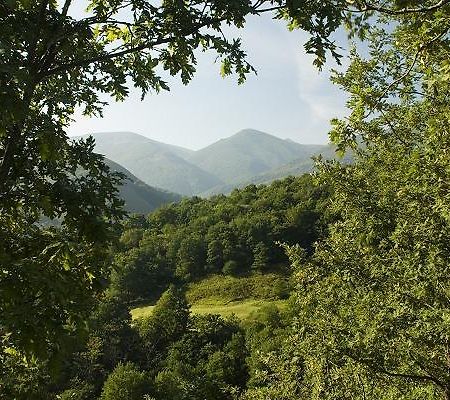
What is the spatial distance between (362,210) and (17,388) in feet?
33.6

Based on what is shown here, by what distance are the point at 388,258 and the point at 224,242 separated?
4360 inches

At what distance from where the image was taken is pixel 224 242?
402ft

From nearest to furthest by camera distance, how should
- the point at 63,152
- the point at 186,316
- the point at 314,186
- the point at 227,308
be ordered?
the point at 63,152 → the point at 314,186 → the point at 186,316 → the point at 227,308

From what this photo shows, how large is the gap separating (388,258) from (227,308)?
80137 millimetres

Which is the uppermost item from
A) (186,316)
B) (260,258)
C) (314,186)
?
(314,186)

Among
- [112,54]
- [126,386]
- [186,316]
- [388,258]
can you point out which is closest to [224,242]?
[186,316]

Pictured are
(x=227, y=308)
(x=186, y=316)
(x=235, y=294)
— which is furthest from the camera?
(x=235, y=294)

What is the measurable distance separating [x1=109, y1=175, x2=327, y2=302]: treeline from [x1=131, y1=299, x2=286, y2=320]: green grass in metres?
12.3

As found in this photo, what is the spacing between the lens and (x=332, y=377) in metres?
16.1

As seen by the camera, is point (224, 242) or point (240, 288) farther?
point (224, 242)

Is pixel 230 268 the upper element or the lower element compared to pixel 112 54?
lower

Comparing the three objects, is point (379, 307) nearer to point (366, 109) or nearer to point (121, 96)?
point (366, 109)

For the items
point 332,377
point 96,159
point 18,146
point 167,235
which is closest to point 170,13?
point 96,159

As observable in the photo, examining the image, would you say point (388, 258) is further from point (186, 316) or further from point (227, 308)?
point (227, 308)
